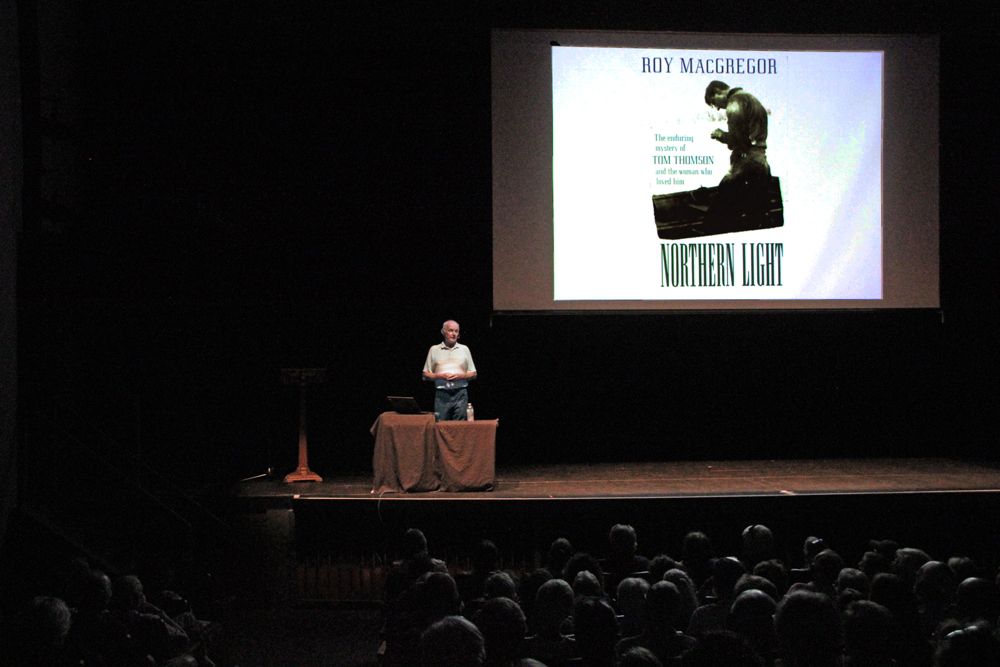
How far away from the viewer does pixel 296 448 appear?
775cm

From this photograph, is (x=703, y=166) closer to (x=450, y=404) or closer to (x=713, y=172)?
(x=713, y=172)

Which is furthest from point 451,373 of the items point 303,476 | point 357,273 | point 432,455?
point 357,273

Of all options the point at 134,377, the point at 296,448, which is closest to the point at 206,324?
the point at 134,377

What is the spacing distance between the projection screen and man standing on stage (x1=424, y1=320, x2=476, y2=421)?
77cm

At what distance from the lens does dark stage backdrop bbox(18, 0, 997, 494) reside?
7.45m

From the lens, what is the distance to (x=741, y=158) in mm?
7109

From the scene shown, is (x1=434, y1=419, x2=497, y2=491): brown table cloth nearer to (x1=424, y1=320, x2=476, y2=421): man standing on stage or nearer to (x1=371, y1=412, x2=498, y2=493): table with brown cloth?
(x1=371, y1=412, x2=498, y2=493): table with brown cloth

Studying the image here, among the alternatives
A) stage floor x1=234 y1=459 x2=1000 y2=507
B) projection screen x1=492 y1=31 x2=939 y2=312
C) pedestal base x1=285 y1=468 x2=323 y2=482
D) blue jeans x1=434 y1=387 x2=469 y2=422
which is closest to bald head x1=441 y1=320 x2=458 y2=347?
blue jeans x1=434 y1=387 x2=469 y2=422

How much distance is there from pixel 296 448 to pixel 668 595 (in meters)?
5.74

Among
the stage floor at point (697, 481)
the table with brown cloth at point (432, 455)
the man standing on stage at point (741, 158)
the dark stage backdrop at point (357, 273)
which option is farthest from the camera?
the dark stage backdrop at point (357, 273)

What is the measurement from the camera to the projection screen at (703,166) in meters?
7.12

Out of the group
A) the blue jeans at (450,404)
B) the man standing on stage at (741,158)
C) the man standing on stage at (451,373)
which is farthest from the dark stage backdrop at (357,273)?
the blue jeans at (450,404)

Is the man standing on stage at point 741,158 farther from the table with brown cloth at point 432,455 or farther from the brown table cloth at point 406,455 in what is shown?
the brown table cloth at point 406,455

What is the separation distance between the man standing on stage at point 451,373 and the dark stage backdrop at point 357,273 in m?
1.02
